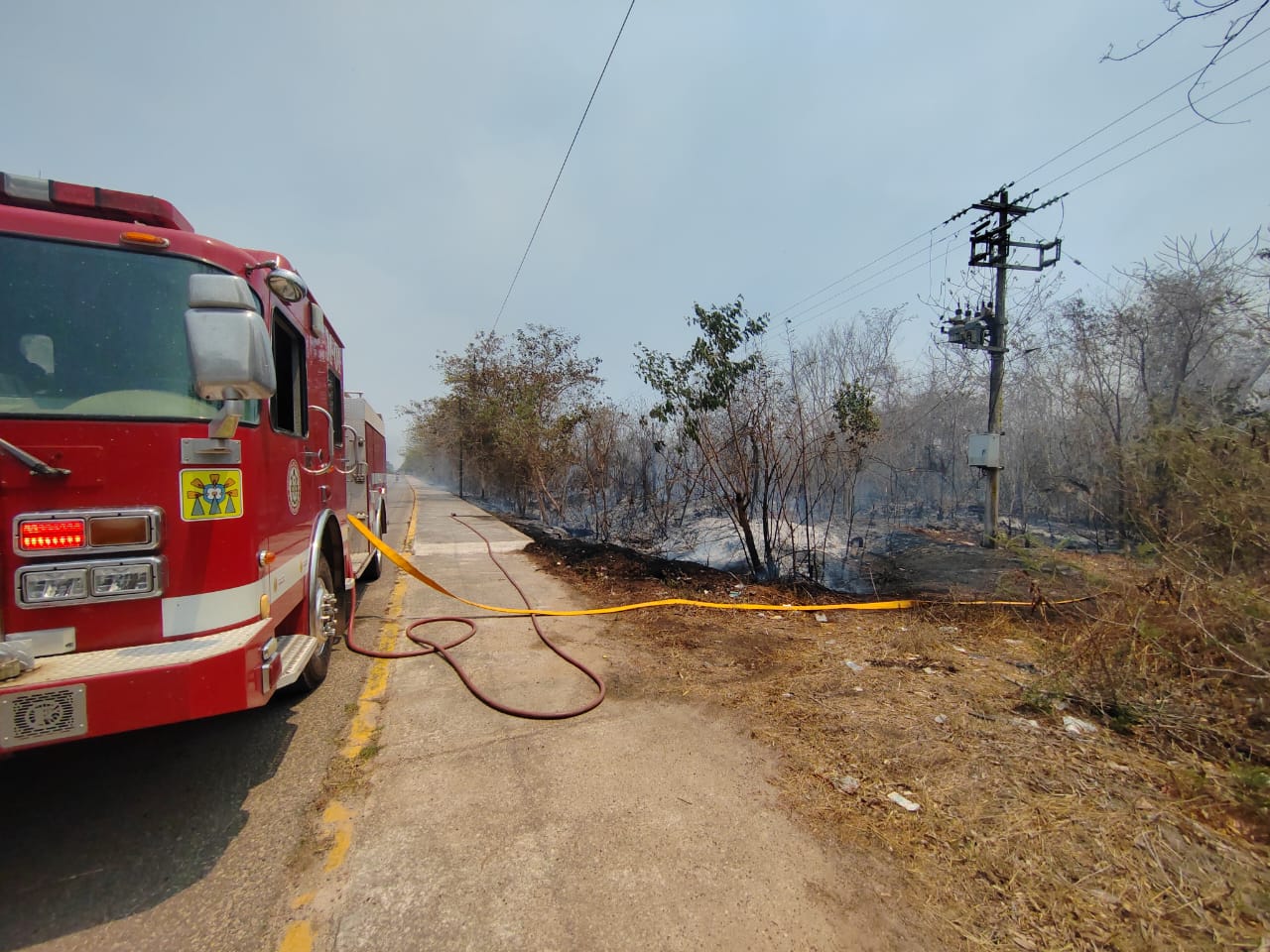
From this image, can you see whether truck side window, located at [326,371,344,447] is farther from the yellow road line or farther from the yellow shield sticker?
the yellow shield sticker

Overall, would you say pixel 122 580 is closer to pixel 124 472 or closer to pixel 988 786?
pixel 124 472

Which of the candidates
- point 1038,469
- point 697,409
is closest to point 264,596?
point 697,409

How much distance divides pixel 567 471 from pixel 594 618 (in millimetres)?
12681

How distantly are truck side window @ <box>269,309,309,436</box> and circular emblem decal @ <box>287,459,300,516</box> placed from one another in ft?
0.76

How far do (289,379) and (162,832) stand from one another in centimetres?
256

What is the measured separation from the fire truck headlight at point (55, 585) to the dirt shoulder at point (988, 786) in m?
3.16

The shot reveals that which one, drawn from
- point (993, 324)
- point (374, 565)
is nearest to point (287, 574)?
point (374, 565)

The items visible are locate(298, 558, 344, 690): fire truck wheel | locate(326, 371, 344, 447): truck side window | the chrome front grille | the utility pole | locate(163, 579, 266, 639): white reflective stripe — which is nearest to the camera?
the chrome front grille

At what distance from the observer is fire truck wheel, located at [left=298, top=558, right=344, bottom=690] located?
3748mm

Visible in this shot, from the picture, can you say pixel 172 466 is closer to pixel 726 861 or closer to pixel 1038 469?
pixel 726 861

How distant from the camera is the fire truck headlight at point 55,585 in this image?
213 cm

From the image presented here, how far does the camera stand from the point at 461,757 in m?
3.26

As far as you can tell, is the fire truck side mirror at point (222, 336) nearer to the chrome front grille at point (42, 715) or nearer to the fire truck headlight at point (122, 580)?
the fire truck headlight at point (122, 580)

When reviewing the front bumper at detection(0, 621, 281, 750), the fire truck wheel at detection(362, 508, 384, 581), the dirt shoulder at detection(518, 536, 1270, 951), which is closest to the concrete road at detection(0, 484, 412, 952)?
the front bumper at detection(0, 621, 281, 750)
